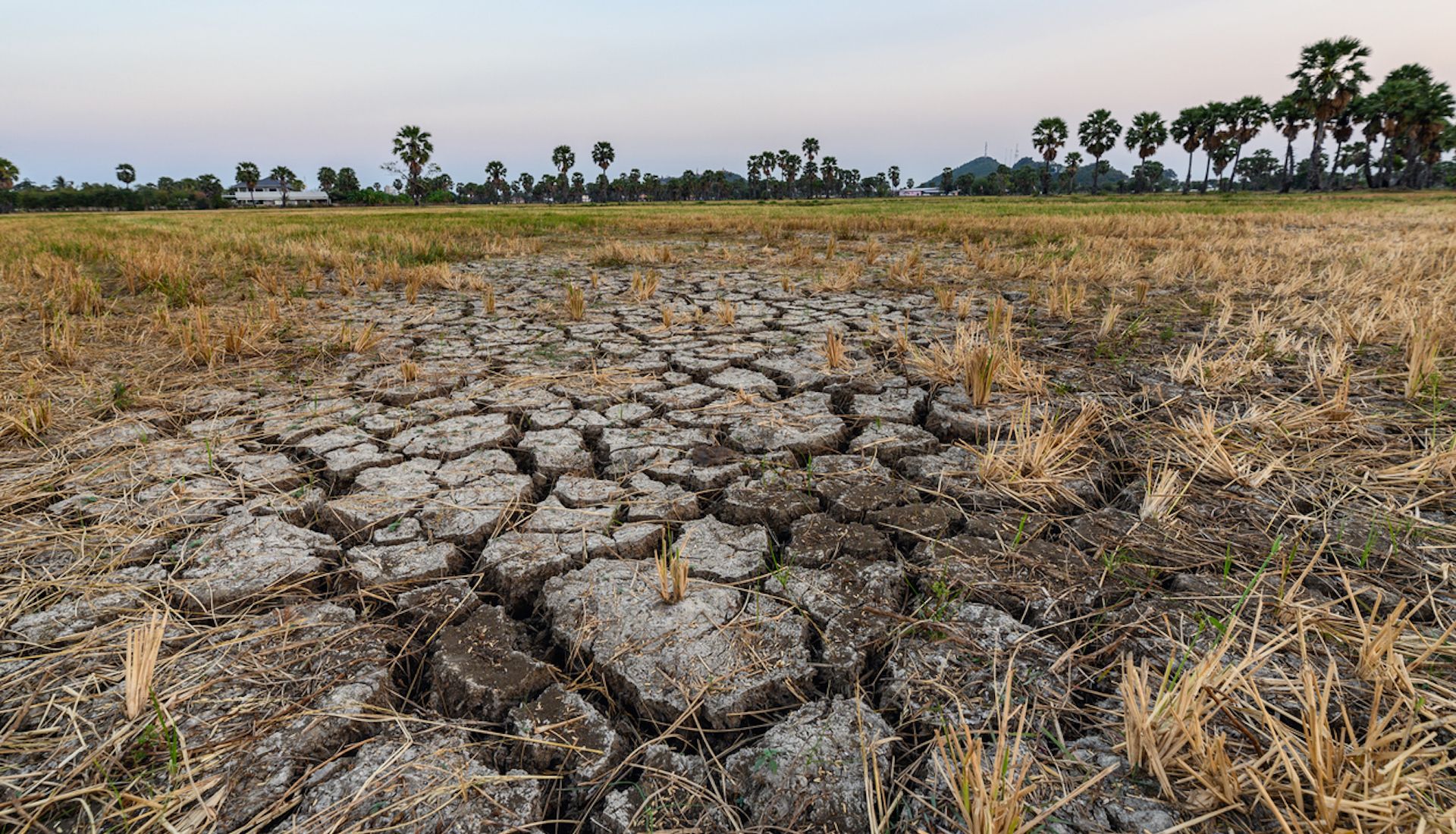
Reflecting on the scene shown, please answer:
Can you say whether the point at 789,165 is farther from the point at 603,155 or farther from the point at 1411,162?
the point at 1411,162

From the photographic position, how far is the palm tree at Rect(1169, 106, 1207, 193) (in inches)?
2178

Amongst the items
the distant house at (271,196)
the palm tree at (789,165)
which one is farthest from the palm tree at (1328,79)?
the distant house at (271,196)

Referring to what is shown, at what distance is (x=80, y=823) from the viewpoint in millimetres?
1043

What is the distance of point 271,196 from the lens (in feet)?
270

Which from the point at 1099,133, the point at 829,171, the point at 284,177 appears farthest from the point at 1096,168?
the point at 284,177

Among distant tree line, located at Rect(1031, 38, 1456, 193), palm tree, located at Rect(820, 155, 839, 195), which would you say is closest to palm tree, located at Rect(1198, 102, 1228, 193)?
distant tree line, located at Rect(1031, 38, 1456, 193)

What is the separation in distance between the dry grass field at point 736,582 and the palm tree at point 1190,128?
221 ft

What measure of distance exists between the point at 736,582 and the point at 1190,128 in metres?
71.9

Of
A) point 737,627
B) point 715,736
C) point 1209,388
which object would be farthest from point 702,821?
point 1209,388

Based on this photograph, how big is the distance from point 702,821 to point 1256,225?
15.3 m

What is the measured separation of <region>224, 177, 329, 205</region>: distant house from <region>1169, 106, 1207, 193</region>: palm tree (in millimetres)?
86246

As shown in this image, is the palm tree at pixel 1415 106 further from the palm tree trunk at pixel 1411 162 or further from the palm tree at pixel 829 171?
the palm tree at pixel 829 171

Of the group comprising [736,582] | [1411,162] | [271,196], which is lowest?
[736,582]

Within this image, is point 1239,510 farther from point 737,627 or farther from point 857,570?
point 737,627
